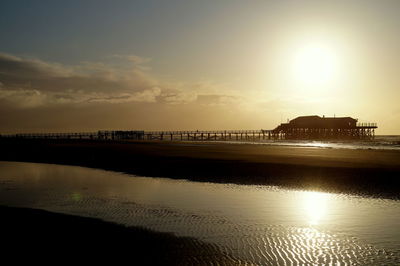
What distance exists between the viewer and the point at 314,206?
14492 mm

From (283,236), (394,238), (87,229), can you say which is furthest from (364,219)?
(87,229)

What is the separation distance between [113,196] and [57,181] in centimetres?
721

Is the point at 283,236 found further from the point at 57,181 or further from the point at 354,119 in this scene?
the point at 354,119

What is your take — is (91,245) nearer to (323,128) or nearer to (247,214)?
(247,214)

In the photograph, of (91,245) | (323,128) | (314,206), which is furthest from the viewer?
(323,128)

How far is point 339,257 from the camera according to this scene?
8438 mm

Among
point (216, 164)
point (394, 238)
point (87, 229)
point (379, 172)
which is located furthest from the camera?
point (216, 164)

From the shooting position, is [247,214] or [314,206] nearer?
[247,214]

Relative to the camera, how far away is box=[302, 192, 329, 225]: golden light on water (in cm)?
1244

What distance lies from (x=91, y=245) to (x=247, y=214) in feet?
19.0

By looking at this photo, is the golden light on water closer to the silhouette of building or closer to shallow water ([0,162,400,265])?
shallow water ([0,162,400,265])

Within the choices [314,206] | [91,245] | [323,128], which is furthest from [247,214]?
[323,128]

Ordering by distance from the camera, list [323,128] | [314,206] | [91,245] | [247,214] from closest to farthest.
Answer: [91,245] → [247,214] → [314,206] → [323,128]

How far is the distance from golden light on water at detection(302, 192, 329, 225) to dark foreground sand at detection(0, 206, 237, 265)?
471 cm
